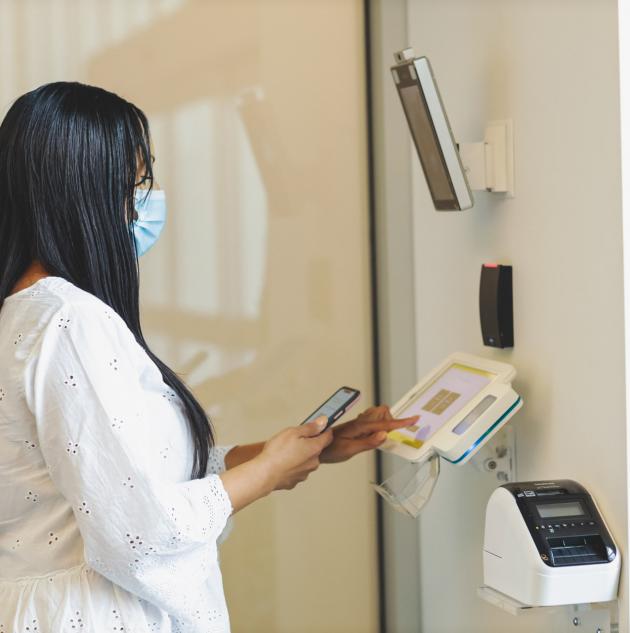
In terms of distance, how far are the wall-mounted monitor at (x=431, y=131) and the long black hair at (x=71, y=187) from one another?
55cm

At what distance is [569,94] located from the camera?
58.4 inches

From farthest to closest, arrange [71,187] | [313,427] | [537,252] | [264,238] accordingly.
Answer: [264,238]
[537,252]
[313,427]
[71,187]

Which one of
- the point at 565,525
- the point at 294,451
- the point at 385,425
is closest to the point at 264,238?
the point at 385,425

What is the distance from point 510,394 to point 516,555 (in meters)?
0.29

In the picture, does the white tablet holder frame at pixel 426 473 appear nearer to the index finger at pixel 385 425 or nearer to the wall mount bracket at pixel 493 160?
the index finger at pixel 385 425

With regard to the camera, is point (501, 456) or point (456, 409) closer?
point (456, 409)

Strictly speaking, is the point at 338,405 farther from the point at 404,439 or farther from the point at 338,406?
the point at 404,439

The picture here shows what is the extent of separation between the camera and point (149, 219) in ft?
5.17

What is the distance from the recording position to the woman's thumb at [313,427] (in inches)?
59.1

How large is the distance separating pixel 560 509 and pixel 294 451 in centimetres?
42

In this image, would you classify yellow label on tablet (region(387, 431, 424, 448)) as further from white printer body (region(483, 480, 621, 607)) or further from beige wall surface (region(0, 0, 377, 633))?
A: beige wall surface (region(0, 0, 377, 633))

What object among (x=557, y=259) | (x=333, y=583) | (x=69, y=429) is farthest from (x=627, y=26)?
(x=333, y=583)

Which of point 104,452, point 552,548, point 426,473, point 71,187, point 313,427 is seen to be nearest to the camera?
point 104,452

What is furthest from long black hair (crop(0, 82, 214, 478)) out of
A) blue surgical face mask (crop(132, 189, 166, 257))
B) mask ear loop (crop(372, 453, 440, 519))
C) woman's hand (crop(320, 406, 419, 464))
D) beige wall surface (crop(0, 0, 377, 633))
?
beige wall surface (crop(0, 0, 377, 633))
